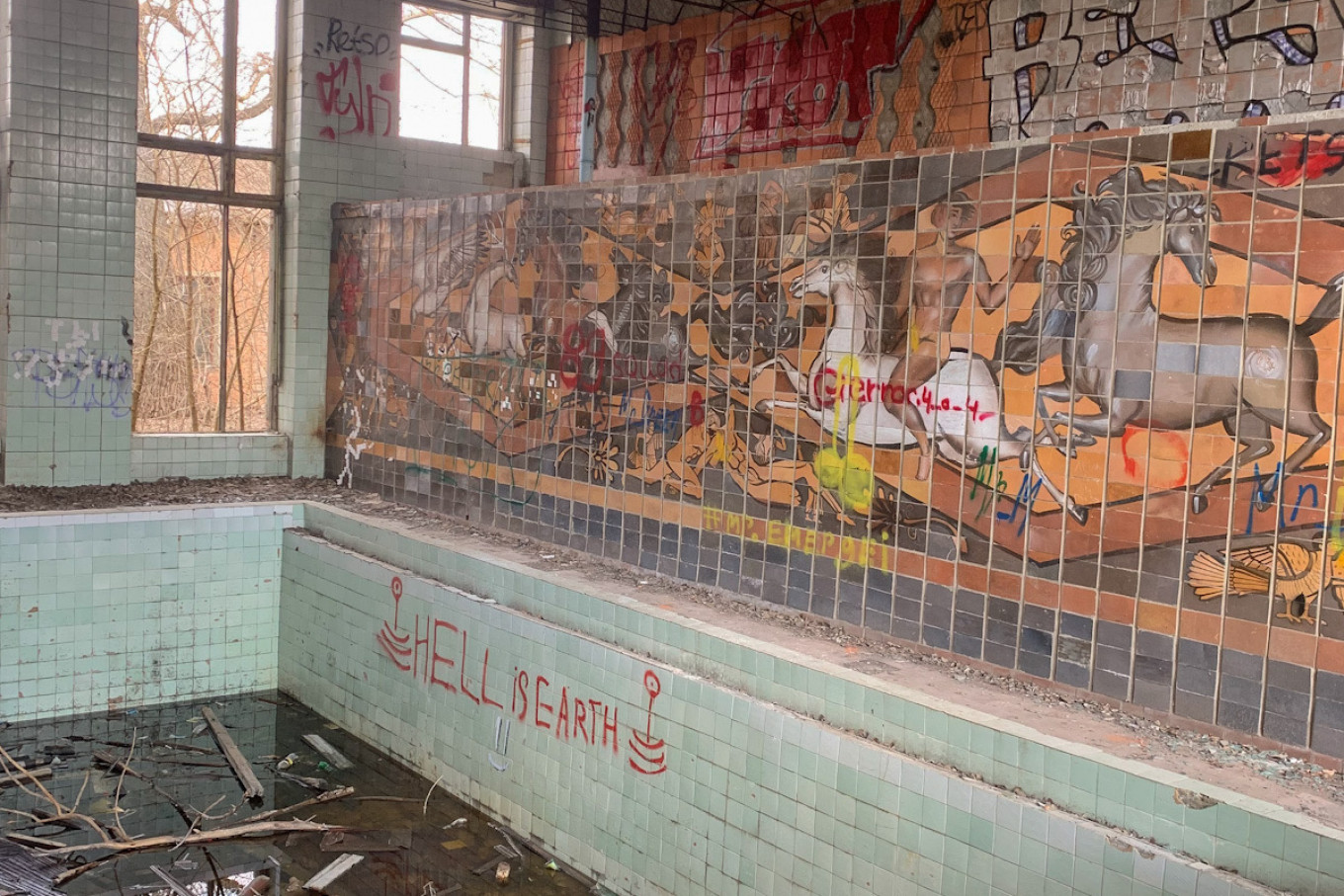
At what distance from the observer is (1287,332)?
12.4ft

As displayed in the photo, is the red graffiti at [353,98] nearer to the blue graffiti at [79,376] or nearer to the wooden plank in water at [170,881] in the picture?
the blue graffiti at [79,376]

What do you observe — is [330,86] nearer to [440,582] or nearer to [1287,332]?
[440,582]

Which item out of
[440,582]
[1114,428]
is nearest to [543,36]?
[440,582]

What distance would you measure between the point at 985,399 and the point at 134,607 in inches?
220

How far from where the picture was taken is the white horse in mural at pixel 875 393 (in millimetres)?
4668

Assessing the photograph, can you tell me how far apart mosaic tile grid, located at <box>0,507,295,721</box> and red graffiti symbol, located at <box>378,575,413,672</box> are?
1.47m

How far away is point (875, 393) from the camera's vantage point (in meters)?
5.13

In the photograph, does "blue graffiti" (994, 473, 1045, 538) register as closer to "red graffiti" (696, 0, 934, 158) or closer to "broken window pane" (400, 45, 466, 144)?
"red graffiti" (696, 0, 934, 158)

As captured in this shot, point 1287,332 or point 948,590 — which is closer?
point 1287,332

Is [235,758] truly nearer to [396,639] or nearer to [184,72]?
[396,639]

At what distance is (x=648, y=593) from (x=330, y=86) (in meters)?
5.68

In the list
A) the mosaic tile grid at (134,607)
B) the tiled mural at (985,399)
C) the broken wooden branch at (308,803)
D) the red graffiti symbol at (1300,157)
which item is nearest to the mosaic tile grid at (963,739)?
the tiled mural at (985,399)

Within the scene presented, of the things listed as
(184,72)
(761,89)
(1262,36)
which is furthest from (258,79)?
(1262,36)

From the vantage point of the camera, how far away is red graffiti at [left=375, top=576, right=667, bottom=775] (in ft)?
16.9
